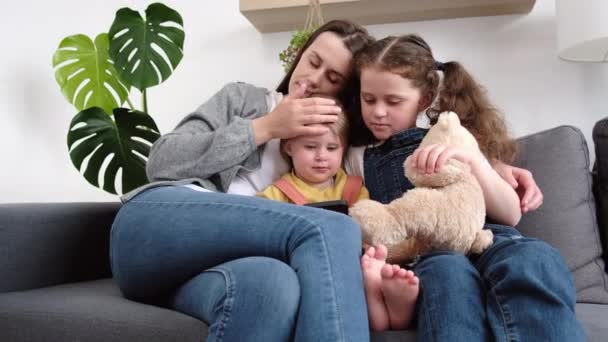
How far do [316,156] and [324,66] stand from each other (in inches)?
9.8

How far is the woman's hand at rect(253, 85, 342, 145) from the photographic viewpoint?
4.19ft

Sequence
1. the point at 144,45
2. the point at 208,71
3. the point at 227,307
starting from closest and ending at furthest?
the point at 227,307, the point at 144,45, the point at 208,71

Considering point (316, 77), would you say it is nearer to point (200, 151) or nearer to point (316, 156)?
point (316, 156)

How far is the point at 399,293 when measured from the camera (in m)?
0.95

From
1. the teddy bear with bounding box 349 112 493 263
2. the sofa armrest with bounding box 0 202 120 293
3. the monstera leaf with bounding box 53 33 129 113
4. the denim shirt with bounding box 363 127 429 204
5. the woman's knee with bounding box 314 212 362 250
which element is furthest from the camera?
the monstera leaf with bounding box 53 33 129 113

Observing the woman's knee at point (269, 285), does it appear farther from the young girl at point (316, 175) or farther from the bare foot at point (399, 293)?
the young girl at point (316, 175)

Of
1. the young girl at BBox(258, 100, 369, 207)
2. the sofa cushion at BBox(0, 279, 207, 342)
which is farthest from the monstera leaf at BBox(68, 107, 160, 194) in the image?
the sofa cushion at BBox(0, 279, 207, 342)

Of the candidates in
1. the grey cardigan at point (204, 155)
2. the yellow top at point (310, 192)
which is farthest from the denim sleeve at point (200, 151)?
the yellow top at point (310, 192)

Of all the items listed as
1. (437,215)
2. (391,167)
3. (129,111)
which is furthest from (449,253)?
(129,111)

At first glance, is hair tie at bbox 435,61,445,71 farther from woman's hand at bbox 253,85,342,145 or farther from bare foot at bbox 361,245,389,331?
bare foot at bbox 361,245,389,331

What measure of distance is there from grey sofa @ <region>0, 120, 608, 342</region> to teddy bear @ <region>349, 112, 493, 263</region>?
0.61 feet

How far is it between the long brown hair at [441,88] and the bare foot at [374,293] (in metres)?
0.48

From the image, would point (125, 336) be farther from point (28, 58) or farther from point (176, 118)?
point (28, 58)

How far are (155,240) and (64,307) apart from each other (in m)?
0.19
